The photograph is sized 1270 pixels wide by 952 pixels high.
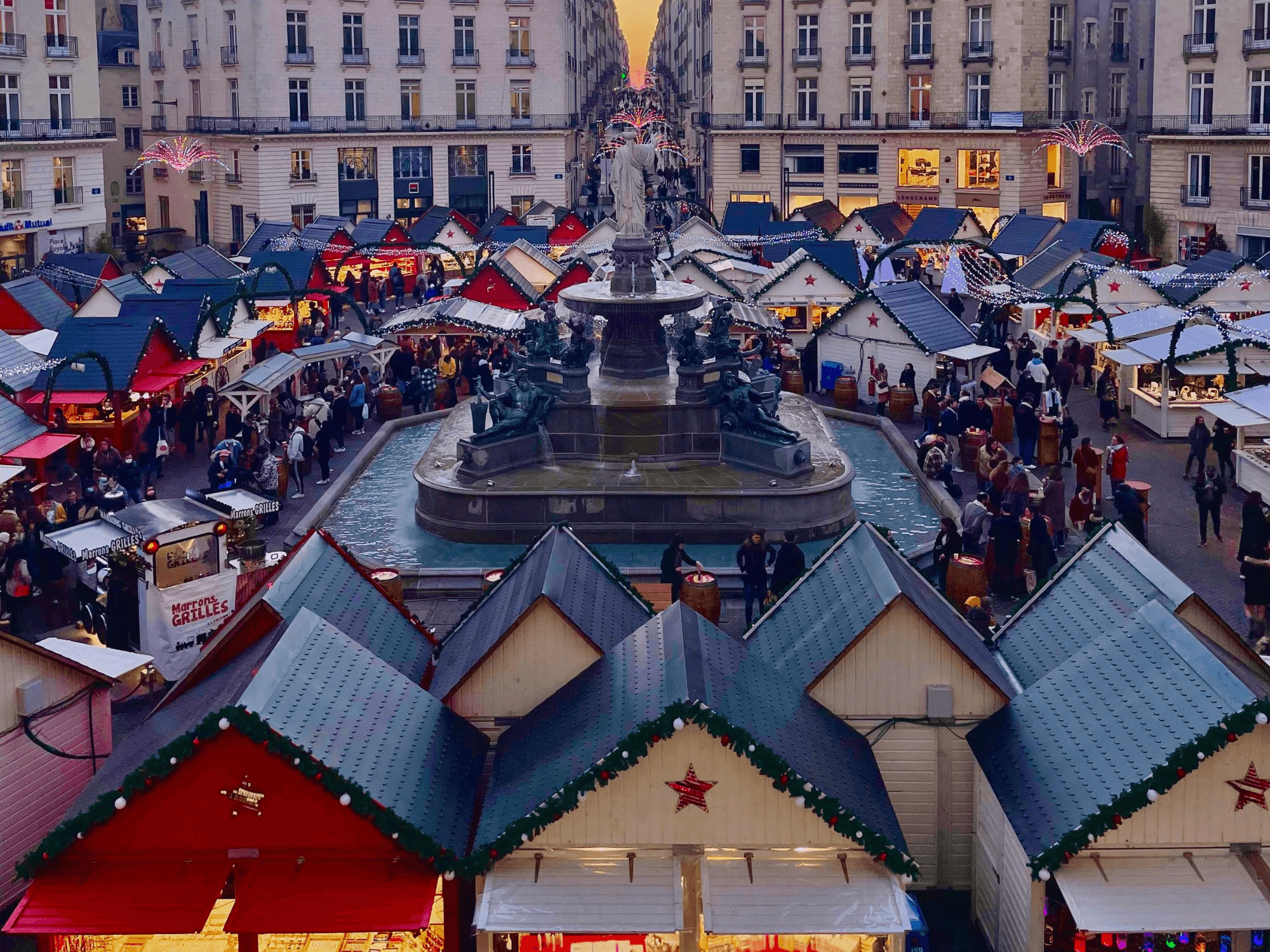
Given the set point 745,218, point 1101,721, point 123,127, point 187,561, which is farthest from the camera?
point 123,127

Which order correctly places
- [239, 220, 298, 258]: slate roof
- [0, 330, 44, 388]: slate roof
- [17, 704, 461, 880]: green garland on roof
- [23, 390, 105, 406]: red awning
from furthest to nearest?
1. [239, 220, 298, 258]: slate roof
2. [23, 390, 105, 406]: red awning
3. [0, 330, 44, 388]: slate roof
4. [17, 704, 461, 880]: green garland on roof

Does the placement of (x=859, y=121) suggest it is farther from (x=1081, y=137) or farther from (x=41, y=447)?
(x=41, y=447)

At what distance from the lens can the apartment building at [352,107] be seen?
71.3 m

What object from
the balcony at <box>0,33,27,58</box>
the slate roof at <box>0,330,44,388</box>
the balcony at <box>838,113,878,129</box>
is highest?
the balcony at <box>0,33,27,58</box>

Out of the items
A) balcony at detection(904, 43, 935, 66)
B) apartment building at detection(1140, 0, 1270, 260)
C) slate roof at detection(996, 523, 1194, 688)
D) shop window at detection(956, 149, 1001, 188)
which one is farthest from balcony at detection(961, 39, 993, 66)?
slate roof at detection(996, 523, 1194, 688)

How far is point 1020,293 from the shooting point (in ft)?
124

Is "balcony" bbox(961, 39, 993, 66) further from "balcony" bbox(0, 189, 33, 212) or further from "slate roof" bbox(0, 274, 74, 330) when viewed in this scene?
"slate roof" bbox(0, 274, 74, 330)

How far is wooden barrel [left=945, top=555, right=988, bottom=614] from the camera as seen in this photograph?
19812 mm

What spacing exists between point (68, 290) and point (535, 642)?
3353cm

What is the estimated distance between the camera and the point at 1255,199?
55.9 meters

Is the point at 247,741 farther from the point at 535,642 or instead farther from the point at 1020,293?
the point at 1020,293

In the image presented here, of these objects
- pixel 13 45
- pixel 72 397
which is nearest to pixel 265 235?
pixel 13 45

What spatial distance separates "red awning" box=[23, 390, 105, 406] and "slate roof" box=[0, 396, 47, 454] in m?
2.43

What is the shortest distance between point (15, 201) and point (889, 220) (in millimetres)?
30977
